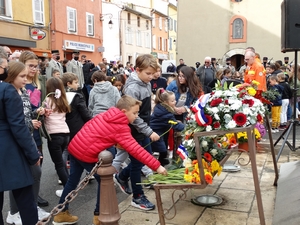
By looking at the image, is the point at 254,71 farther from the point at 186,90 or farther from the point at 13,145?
the point at 13,145

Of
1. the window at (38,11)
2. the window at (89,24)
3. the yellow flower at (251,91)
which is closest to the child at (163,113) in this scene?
the yellow flower at (251,91)

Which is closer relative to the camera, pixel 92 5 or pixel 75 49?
pixel 75 49

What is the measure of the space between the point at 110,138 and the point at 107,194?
749mm

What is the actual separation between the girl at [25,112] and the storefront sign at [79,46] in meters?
21.2

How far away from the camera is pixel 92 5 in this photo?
27.8 meters

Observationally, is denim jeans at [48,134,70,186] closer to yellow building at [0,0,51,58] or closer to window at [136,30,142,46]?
yellow building at [0,0,51,58]

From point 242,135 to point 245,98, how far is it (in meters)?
0.65

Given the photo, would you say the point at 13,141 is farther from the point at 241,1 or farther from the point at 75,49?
the point at 241,1

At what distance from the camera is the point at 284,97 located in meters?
9.79

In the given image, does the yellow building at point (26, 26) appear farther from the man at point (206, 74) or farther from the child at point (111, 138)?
the child at point (111, 138)

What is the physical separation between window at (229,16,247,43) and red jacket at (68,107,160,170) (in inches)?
983

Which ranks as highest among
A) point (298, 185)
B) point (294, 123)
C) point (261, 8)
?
point (261, 8)

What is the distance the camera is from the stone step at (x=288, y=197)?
322cm

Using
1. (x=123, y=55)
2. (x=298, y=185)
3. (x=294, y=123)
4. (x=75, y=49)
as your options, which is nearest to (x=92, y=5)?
(x=75, y=49)
